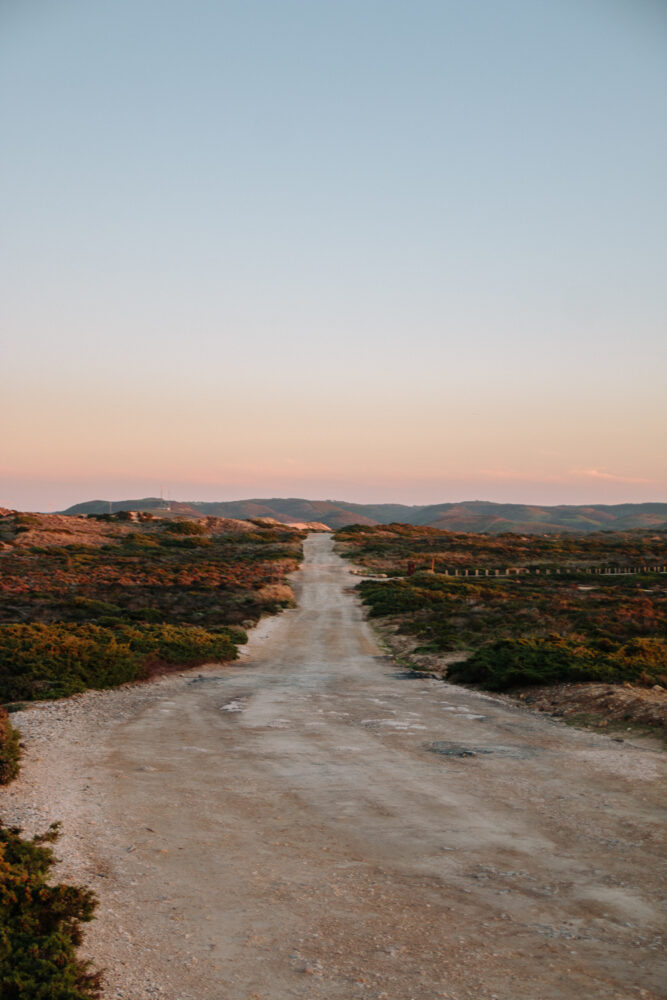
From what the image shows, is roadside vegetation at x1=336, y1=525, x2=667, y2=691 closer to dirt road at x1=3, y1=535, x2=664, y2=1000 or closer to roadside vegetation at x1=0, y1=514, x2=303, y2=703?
dirt road at x1=3, y1=535, x2=664, y2=1000

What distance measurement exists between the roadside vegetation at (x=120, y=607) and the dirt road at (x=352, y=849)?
116 inches

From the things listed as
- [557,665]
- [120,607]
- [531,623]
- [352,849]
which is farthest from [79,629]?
[352,849]

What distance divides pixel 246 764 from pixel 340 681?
31.4 ft

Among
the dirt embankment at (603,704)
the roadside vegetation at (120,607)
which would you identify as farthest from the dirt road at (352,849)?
the roadside vegetation at (120,607)

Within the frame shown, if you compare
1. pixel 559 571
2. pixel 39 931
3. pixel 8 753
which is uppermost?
pixel 39 931

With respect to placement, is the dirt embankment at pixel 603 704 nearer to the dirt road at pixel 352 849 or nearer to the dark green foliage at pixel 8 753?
the dirt road at pixel 352 849

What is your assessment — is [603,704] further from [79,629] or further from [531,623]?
[79,629]

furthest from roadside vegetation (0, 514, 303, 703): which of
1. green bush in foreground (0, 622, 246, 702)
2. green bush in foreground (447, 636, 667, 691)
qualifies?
green bush in foreground (447, 636, 667, 691)

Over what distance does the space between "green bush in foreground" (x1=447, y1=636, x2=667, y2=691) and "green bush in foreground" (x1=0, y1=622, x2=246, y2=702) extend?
349 inches

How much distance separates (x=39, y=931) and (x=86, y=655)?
14.7m

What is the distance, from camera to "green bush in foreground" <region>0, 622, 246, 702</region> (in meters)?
18.8

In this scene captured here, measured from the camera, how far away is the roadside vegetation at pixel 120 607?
66.0ft

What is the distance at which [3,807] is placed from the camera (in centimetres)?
1014

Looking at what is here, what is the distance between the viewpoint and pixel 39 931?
6.66m
